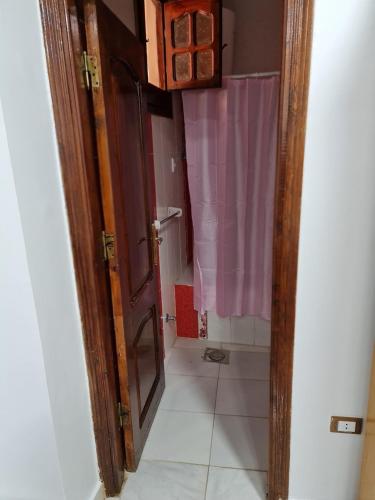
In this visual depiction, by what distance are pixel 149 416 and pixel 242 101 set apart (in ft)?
6.26

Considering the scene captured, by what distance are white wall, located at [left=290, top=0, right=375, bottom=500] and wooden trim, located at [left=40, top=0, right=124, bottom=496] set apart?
72 cm

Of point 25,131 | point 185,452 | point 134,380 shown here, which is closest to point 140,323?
point 134,380

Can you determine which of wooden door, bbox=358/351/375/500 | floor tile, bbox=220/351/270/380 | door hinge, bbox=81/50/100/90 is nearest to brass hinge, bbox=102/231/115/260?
door hinge, bbox=81/50/100/90

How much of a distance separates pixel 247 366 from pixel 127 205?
150 centimetres

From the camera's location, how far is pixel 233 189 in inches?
88.6

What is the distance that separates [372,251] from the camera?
41.9 inches

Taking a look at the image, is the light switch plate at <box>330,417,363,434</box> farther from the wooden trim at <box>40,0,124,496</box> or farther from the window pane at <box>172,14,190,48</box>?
the window pane at <box>172,14,190,48</box>

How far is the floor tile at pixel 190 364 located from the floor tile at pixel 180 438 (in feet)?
1.23

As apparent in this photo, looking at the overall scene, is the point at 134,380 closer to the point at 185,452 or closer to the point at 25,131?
the point at 185,452

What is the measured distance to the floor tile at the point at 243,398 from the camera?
1945 mm

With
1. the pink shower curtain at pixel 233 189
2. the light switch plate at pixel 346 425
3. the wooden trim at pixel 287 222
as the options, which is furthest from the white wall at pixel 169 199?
the light switch plate at pixel 346 425

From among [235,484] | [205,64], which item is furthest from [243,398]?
[205,64]

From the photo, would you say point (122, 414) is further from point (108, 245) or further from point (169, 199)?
point (169, 199)

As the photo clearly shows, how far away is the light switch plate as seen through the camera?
1.21m
